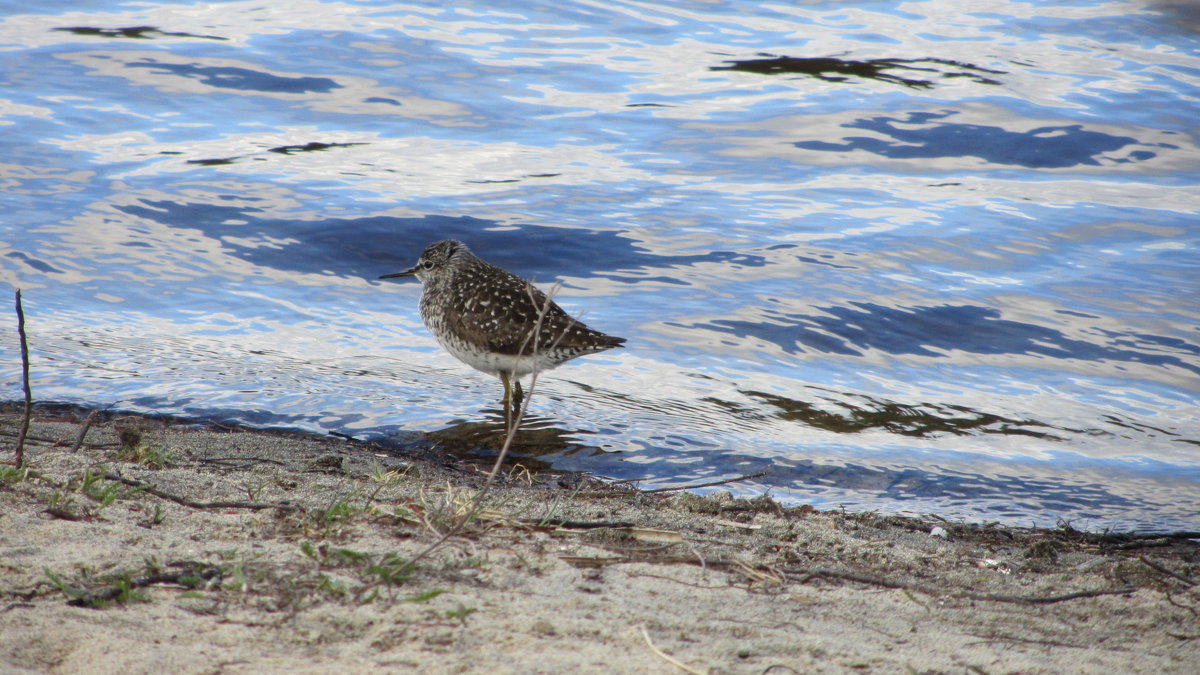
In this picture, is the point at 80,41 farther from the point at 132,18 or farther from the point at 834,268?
the point at 834,268

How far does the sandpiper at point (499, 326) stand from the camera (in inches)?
289

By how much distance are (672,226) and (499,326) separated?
4.23 meters

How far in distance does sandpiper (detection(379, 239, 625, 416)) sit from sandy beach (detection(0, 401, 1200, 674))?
2.75 meters

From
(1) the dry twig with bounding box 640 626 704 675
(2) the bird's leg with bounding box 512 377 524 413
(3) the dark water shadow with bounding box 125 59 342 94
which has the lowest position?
(2) the bird's leg with bounding box 512 377 524 413

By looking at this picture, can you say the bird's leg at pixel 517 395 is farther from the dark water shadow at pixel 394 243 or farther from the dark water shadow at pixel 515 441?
the dark water shadow at pixel 394 243

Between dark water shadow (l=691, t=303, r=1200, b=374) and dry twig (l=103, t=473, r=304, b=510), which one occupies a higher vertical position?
dry twig (l=103, t=473, r=304, b=510)

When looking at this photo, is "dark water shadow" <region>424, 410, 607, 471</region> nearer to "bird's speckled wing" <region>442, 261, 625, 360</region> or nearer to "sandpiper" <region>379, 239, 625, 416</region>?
"sandpiper" <region>379, 239, 625, 416</region>

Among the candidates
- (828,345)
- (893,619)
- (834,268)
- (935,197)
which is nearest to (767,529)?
(893,619)

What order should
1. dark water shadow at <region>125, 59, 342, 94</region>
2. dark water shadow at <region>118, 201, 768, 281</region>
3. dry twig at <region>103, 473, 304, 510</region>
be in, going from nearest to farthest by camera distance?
dry twig at <region>103, 473, 304, 510</region>
dark water shadow at <region>118, 201, 768, 281</region>
dark water shadow at <region>125, 59, 342, 94</region>

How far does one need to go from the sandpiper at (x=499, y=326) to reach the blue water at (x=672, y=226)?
0.37m

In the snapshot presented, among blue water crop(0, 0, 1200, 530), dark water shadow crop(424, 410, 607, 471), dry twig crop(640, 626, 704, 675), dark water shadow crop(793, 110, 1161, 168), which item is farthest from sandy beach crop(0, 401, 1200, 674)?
dark water shadow crop(793, 110, 1161, 168)

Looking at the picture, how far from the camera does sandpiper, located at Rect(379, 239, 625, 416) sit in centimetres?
734

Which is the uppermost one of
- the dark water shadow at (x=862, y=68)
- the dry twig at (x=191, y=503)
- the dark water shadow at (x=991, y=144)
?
the dark water shadow at (x=862, y=68)

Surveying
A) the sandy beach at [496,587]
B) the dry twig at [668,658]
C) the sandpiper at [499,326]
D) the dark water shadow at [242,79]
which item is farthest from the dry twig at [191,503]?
the dark water shadow at [242,79]
